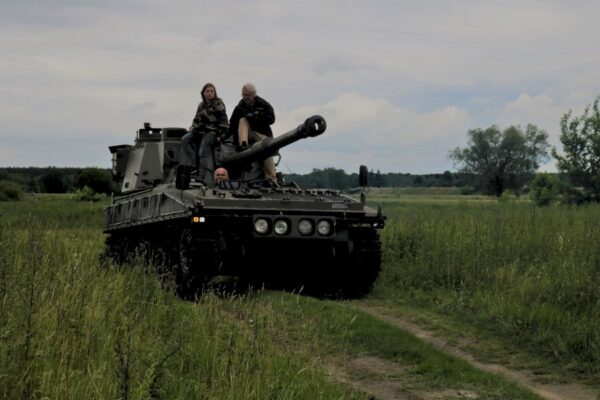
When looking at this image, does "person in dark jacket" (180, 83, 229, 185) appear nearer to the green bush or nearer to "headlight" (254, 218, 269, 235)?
"headlight" (254, 218, 269, 235)

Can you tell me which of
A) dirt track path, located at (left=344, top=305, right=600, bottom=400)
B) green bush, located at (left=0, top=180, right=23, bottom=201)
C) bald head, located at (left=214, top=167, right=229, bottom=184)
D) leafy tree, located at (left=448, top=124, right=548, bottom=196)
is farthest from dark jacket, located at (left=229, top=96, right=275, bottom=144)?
leafy tree, located at (left=448, top=124, right=548, bottom=196)

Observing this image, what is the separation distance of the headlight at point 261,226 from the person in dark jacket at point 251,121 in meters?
2.31

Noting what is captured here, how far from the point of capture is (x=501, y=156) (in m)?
95.2

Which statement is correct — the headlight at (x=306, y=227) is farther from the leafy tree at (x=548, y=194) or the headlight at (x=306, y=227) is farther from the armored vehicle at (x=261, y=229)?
the leafy tree at (x=548, y=194)

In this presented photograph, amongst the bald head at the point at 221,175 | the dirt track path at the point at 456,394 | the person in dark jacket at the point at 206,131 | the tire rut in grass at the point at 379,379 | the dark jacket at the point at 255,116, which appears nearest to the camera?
the tire rut in grass at the point at 379,379

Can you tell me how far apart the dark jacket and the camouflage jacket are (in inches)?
8.1

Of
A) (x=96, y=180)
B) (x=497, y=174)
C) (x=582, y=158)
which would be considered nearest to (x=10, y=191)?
(x=96, y=180)

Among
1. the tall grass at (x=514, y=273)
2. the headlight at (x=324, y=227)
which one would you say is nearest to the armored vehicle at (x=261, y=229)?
the headlight at (x=324, y=227)

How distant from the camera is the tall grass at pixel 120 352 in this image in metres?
6.23

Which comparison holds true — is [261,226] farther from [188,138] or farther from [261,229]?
[188,138]

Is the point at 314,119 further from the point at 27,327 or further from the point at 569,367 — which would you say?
the point at 27,327

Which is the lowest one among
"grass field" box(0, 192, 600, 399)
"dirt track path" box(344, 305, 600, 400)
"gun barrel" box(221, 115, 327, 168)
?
"dirt track path" box(344, 305, 600, 400)

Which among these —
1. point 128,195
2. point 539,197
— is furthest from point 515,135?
A: point 128,195

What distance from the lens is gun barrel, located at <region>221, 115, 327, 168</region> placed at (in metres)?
12.7
